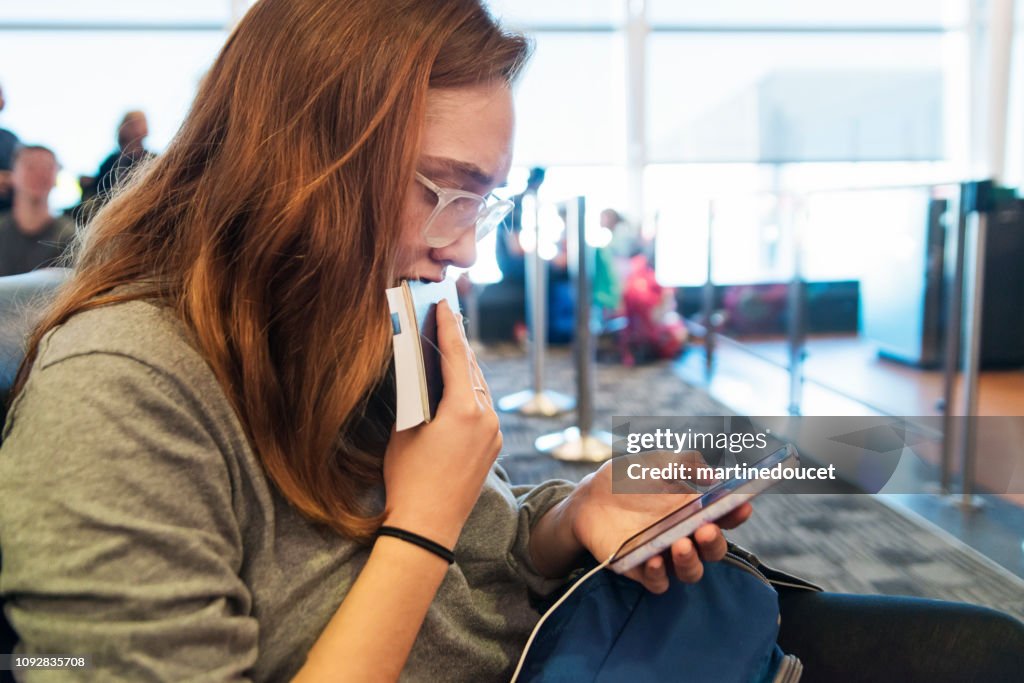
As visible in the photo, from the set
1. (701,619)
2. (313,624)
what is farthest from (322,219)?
(701,619)

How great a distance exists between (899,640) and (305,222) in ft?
2.23

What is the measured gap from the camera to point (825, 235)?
10.5 feet

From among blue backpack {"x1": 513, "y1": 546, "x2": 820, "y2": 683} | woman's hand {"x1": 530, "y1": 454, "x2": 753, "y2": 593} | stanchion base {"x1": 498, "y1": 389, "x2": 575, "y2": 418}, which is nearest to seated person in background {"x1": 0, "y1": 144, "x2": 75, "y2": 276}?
woman's hand {"x1": 530, "y1": 454, "x2": 753, "y2": 593}

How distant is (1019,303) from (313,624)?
11.7ft

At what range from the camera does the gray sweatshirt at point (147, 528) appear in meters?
0.46

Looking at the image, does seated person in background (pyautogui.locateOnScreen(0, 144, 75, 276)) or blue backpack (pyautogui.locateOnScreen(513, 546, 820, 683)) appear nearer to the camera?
blue backpack (pyautogui.locateOnScreen(513, 546, 820, 683))

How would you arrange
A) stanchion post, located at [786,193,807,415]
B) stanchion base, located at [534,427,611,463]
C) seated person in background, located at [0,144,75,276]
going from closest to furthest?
1. seated person in background, located at [0,144,75,276]
2. stanchion base, located at [534,427,611,463]
3. stanchion post, located at [786,193,807,415]

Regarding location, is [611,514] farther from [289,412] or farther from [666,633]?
[289,412]

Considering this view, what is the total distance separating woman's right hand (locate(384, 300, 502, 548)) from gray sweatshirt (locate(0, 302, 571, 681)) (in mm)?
66

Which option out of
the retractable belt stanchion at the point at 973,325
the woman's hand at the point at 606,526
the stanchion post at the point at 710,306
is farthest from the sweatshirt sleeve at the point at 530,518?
the stanchion post at the point at 710,306

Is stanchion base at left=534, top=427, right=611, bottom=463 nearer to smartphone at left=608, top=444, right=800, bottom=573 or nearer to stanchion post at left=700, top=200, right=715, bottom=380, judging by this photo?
stanchion post at left=700, top=200, right=715, bottom=380

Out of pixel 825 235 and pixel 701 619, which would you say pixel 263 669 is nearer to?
pixel 701 619

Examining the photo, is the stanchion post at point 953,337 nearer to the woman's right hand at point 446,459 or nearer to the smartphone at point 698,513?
the smartphone at point 698,513

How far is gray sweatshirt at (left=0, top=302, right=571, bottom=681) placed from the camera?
1.51 ft
